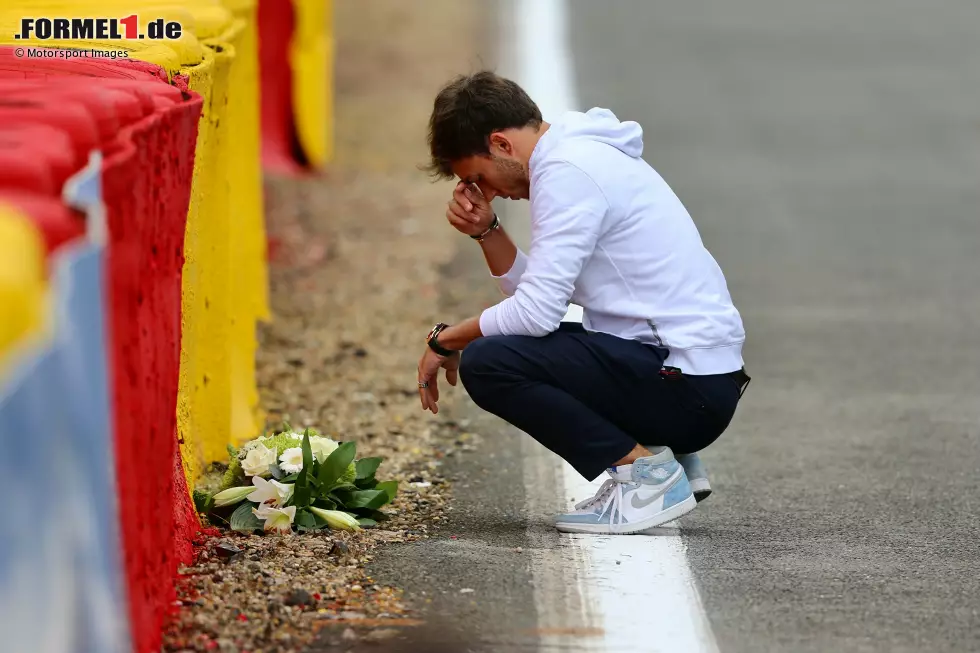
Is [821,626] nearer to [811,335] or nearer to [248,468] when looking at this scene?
[248,468]

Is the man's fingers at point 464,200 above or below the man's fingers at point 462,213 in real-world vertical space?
above

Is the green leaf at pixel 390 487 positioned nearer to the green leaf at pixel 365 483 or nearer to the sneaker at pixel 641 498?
the green leaf at pixel 365 483

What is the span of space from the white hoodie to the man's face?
91 mm

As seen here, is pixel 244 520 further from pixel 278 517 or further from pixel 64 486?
pixel 64 486

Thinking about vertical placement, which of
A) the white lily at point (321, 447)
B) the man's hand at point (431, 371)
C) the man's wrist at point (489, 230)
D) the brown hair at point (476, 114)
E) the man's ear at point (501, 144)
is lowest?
the white lily at point (321, 447)

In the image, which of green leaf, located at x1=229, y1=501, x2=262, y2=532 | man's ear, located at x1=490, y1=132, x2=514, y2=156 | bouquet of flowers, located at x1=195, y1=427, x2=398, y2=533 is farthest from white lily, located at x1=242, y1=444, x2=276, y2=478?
man's ear, located at x1=490, y1=132, x2=514, y2=156

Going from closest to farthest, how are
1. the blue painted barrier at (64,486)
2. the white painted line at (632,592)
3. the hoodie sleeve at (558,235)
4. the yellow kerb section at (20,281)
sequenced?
the yellow kerb section at (20,281) → the blue painted barrier at (64,486) → the white painted line at (632,592) → the hoodie sleeve at (558,235)

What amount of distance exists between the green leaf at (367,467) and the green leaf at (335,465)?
13 cm

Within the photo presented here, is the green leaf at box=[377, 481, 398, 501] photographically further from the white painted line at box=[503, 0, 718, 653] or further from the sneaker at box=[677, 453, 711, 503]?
the sneaker at box=[677, 453, 711, 503]

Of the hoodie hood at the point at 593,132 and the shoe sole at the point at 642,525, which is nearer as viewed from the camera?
the hoodie hood at the point at 593,132

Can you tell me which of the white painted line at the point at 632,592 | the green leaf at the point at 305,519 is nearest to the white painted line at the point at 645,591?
the white painted line at the point at 632,592

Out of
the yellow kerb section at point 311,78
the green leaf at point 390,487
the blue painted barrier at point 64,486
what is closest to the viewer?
the blue painted barrier at point 64,486

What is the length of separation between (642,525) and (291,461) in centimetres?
99

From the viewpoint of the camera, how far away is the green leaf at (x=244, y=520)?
405 centimetres
